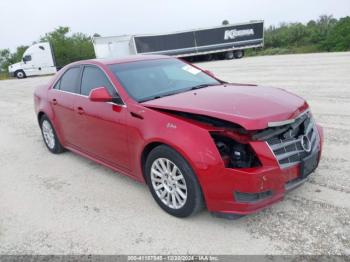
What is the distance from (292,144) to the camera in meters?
3.37

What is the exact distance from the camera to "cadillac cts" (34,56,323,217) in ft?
10.3

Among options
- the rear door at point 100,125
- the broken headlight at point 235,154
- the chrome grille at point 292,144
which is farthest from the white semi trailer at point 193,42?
the broken headlight at point 235,154

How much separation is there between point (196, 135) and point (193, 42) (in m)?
28.8

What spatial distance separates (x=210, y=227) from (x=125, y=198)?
124 centimetres

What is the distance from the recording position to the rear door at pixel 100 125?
163 inches

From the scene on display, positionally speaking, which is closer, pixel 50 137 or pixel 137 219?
pixel 137 219

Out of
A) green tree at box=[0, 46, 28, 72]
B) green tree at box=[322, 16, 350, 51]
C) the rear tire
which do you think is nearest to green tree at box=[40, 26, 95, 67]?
green tree at box=[0, 46, 28, 72]

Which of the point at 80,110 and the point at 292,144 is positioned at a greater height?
the point at 80,110

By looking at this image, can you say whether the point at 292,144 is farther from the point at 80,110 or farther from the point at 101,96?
the point at 80,110

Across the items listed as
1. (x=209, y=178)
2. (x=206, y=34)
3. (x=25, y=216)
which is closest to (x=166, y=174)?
(x=209, y=178)

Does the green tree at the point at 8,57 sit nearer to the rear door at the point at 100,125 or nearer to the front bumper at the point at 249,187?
the rear door at the point at 100,125

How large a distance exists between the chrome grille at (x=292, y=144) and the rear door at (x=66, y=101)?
3.03 meters

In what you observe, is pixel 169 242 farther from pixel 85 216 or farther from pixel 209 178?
pixel 85 216

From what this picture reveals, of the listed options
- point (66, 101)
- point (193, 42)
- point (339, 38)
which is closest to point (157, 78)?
point (66, 101)
